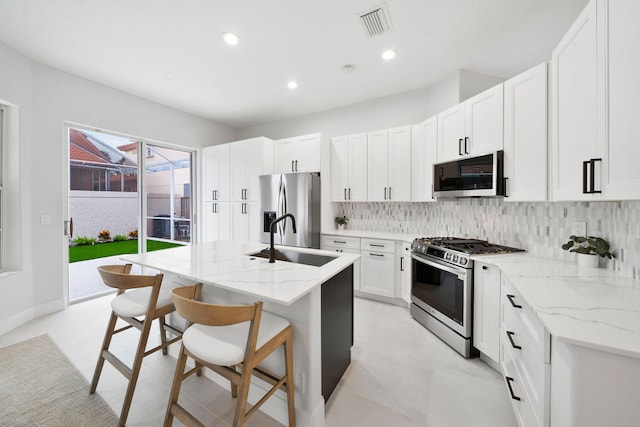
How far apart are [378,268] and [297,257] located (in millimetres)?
1549

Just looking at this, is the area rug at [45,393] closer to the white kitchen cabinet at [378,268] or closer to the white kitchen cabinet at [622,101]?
the white kitchen cabinet at [378,268]

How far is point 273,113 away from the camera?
176 inches

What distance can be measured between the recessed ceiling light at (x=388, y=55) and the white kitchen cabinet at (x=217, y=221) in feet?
10.8

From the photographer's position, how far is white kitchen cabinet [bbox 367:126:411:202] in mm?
3340

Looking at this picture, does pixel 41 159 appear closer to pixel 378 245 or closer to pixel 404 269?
pixel 378 245

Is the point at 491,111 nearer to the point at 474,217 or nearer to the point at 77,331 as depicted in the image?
the point at 474,217

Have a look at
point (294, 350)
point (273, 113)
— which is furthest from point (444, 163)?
point (273, 113)

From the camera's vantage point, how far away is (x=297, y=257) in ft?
7.11

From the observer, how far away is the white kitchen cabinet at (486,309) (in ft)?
6.31

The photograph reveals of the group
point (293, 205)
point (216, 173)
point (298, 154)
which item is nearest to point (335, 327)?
point (293, 205)

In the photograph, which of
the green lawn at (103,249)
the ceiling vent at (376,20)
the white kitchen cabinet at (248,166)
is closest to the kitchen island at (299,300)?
the ceiling vent at (376,20)

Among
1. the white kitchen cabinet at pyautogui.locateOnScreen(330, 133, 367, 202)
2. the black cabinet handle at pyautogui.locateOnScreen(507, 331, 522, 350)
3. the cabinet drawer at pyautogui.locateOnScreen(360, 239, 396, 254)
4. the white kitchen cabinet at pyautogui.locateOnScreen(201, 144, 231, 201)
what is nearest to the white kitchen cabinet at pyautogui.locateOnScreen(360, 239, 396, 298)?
the cabinet drawer at pyautogui.locateOnScreen(360, 239, 396, 254)

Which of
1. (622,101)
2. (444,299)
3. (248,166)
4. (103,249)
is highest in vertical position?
(248,166)

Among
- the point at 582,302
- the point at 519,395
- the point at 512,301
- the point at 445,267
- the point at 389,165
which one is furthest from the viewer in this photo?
the point at 389,165
